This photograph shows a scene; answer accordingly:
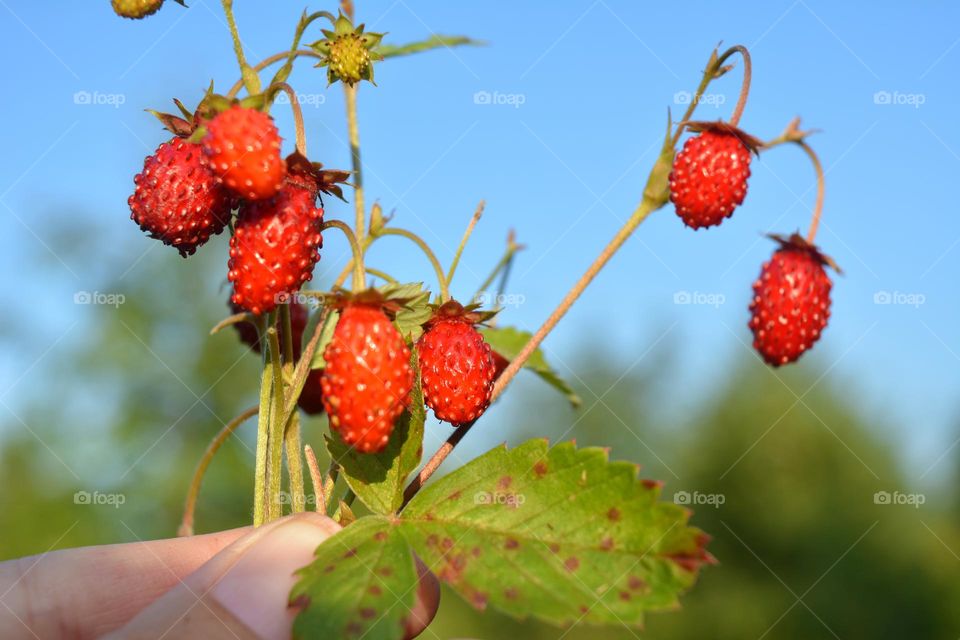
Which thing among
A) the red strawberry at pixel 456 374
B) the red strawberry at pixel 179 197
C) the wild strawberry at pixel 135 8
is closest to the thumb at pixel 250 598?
the red strawberry at pixel 456 374

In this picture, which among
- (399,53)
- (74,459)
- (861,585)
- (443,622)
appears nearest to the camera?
(399,53)

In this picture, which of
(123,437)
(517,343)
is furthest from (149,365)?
(517,343)

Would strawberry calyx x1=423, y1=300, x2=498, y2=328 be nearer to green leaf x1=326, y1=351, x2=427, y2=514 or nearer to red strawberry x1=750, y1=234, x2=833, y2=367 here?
green leaf x1=326, y1=351, x2=427, y2=514

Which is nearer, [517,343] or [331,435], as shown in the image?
[331,435]

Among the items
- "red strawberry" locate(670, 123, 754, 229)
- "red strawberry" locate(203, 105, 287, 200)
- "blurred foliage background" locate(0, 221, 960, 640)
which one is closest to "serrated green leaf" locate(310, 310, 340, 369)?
"red strawberry" locate(203, 105, 287, 200)

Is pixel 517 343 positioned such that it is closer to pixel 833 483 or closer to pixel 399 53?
pixel 399 53

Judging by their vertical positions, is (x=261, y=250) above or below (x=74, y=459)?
above
